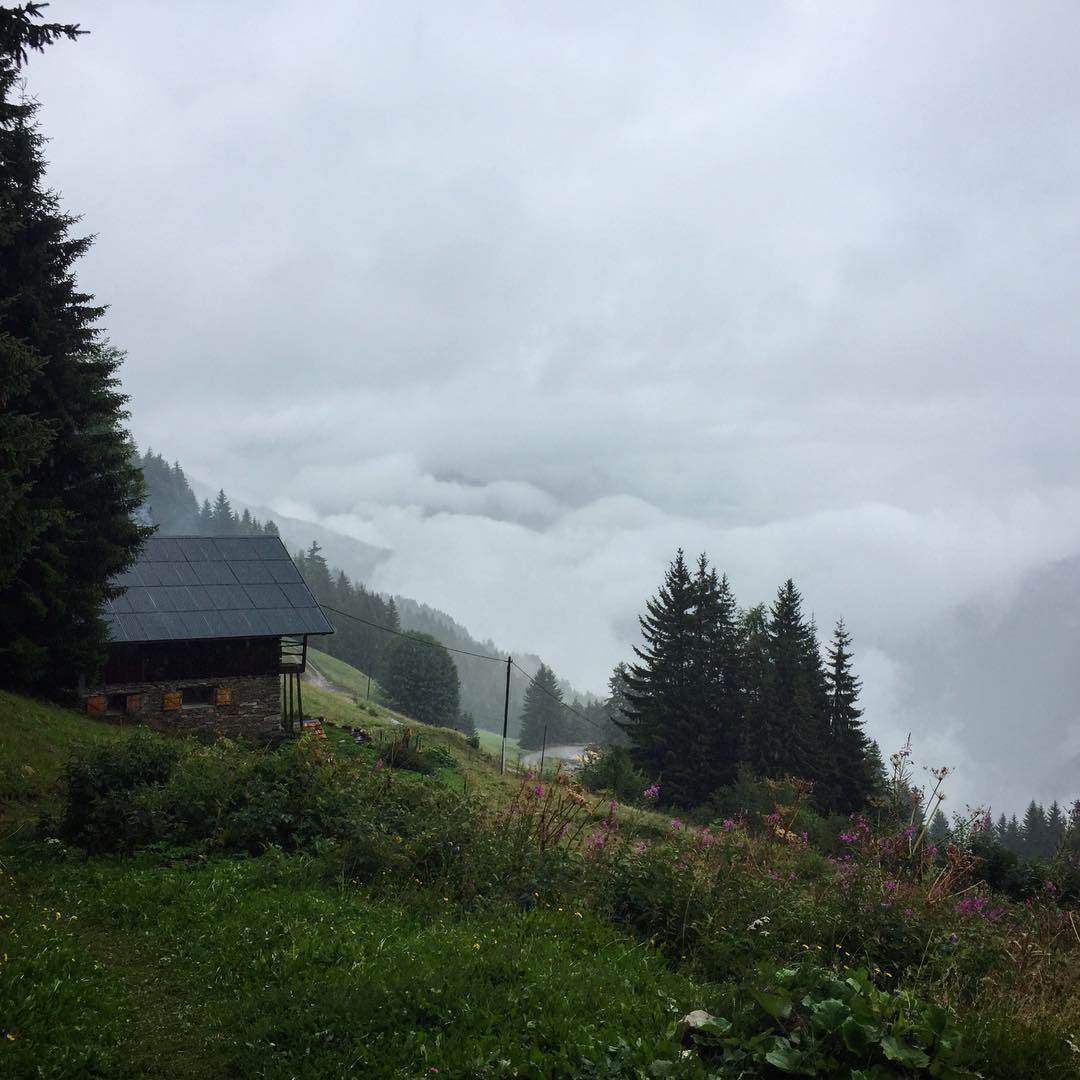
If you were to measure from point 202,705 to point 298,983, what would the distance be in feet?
84.8

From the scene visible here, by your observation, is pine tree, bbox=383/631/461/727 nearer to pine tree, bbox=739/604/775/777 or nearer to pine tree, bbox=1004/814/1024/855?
pine tree, bbox=739/604/775/777

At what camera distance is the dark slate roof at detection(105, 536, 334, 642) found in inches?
1150

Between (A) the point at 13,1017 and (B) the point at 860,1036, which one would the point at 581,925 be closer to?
(B) the point at 860,1036

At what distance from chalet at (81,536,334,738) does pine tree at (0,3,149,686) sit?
150 inches

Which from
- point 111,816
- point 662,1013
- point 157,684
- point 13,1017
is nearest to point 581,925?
point 662,1013

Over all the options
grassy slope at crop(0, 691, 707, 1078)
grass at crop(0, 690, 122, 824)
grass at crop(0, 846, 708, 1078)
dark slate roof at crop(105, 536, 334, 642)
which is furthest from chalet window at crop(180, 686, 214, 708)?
grass at crop(0, 846, 708, 1078)

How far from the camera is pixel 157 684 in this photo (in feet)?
97.0

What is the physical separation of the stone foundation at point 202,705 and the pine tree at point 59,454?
12.1 feet

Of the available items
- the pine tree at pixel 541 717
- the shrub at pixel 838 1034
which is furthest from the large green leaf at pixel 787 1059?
the pine tree at pixel 541 717

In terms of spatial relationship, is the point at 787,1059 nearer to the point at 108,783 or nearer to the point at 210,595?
the point at 108,783

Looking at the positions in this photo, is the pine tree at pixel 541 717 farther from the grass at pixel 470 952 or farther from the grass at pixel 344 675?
the grass at pixel 470 952

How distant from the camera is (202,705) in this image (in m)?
30.6

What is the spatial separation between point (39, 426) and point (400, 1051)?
1225 cm

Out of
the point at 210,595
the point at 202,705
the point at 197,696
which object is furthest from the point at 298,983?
the point at 210,595
